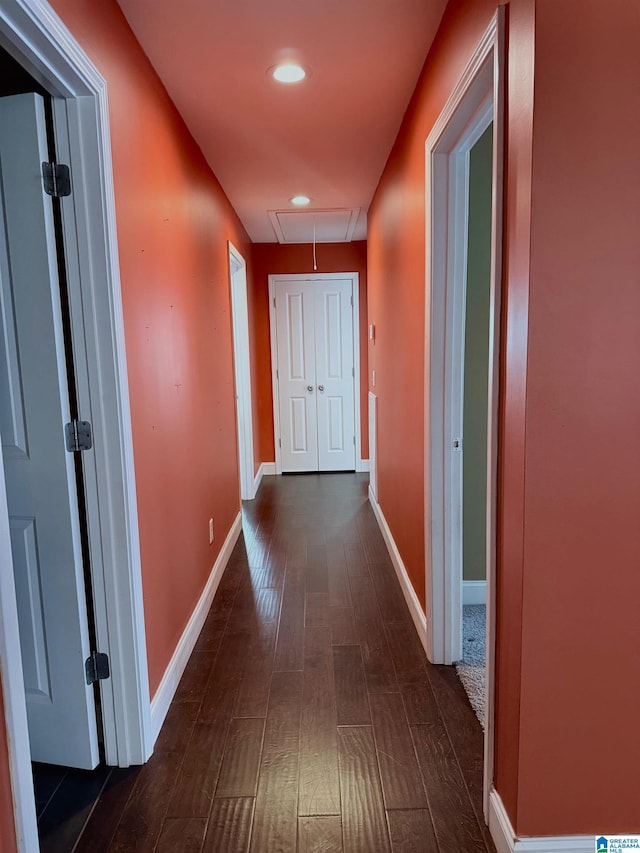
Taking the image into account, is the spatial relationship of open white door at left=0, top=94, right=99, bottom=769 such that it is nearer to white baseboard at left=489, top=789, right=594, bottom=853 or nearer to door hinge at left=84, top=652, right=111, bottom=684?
door hinge at left=84, top=652, right=111, bottom=684

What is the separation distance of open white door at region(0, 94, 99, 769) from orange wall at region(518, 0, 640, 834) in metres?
1.25

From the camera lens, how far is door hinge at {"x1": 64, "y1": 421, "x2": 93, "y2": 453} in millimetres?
1601

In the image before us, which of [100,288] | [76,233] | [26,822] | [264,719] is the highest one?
[76,233]

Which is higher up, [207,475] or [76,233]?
[76,233]

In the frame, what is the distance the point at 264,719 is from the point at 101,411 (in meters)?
1.23

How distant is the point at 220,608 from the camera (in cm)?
284

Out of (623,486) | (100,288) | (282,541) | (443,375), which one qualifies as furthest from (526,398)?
(282,541)

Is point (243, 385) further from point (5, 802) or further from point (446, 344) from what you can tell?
point (5, 802)

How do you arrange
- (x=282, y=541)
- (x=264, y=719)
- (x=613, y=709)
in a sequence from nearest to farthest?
1. (x=613, y=709)
2. (x=264, y=719)
3. (x=282, y=541)

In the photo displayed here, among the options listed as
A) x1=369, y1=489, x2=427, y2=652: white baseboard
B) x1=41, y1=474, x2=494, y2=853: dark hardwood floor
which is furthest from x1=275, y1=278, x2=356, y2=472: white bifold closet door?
x1=41, y1=474, x2=494, y2=853: dark hardwood floor

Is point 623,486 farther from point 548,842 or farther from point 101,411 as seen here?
point 101,411

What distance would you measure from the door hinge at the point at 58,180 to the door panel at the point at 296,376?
4.12 meters

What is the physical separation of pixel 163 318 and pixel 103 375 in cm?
63

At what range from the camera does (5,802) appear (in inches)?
44.3
